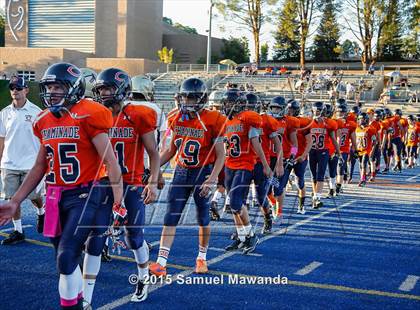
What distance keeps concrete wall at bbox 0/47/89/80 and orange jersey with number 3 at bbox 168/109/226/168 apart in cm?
3609

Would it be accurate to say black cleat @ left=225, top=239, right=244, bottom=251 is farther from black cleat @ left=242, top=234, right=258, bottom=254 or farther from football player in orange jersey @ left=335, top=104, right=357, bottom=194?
football player in orange jersey @ left=335, top=104, right=357, bottom=194

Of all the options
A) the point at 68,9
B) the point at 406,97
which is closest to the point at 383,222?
the point at 406,97

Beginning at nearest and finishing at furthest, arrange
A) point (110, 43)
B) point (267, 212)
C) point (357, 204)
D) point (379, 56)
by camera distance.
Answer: point (267, 212) < point (357, 204) < point (379, 56) < point (110, 43)

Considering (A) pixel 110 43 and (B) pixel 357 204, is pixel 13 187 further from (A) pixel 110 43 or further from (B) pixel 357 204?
(A) pixel 110 43

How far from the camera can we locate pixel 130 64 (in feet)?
126

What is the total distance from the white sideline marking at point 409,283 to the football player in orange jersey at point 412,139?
40.9 feet

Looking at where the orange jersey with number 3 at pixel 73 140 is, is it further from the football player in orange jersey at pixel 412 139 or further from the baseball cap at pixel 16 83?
the football player in orange jersey at pixel 412 139

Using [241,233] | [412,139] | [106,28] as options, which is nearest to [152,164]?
[241,233]

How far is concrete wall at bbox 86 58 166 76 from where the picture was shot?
37.9 metres

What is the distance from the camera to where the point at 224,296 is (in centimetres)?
468

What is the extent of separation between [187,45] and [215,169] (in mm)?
44852

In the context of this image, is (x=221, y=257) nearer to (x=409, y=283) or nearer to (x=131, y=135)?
(x=409, y=283)

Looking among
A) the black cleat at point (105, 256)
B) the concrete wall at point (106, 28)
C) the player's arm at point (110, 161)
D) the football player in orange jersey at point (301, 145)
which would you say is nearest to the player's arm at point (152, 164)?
the player's arm at point (110, 161)

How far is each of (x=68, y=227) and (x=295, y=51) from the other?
42.2m
